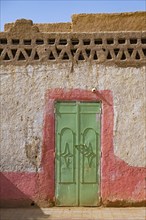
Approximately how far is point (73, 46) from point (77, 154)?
1.96 m

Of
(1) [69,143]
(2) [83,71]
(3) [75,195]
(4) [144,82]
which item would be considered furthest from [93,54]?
(3) [75,195]

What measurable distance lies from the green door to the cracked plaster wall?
0.35m

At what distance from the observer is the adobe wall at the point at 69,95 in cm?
852

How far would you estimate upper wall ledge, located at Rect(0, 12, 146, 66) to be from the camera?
8578mm

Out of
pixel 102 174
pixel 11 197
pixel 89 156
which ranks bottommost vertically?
pixel 11 197

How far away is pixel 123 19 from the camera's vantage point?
30.0 ft

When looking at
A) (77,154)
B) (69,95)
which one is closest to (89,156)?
(77,154)

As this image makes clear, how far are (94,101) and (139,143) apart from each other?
111 cm

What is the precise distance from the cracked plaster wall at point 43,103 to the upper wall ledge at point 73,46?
0.15 m

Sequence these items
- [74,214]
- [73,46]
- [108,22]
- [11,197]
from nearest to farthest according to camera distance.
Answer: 1. [74,214]
2. [11,197]
3. [73,46]
4. [108,22]

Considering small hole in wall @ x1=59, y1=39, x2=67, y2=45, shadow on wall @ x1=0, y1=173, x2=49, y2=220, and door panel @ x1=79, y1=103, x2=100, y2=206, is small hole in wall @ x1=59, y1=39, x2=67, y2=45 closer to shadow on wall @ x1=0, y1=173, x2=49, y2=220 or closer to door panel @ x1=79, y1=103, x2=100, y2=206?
door panel @ x1=79, y1=103, x2=100, y2=206

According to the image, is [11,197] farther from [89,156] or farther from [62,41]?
[62,41]

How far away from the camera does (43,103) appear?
28.2 feet

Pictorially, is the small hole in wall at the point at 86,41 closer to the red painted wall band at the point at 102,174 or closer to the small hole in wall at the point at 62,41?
the small hole in wall at the point at 62,41
